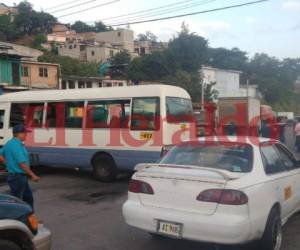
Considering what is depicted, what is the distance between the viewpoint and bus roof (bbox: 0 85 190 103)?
1137 cm

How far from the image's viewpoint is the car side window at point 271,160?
6.03 meters

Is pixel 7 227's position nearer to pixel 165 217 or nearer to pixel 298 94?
pixel 165 217

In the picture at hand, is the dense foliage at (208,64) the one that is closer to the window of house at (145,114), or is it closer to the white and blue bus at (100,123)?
the white and blue bus at (100,123)

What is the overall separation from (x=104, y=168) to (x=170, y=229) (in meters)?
6.82

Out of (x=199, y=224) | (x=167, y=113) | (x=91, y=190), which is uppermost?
(x=167, y=113)

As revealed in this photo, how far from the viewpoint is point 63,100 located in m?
12.6

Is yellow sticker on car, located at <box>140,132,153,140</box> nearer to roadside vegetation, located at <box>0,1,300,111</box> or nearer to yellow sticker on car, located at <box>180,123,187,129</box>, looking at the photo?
yellow sticker on car, located at <box>180,123,187,129</box>

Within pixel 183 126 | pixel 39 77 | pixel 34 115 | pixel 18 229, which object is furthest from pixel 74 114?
pixel 39 77

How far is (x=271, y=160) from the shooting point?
6.27 meters

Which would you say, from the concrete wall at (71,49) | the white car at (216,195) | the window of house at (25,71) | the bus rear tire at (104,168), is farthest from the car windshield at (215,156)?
the concrete wall at (71,49)

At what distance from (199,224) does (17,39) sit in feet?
284

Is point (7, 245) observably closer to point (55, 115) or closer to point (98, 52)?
point (55, 115)

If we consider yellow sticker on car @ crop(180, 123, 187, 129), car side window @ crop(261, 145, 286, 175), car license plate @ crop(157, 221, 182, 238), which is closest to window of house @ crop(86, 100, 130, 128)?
yellow sticker on car @ crop(180, 123, 187, 129)

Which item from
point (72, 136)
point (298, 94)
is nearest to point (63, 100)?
point (72, 136)
